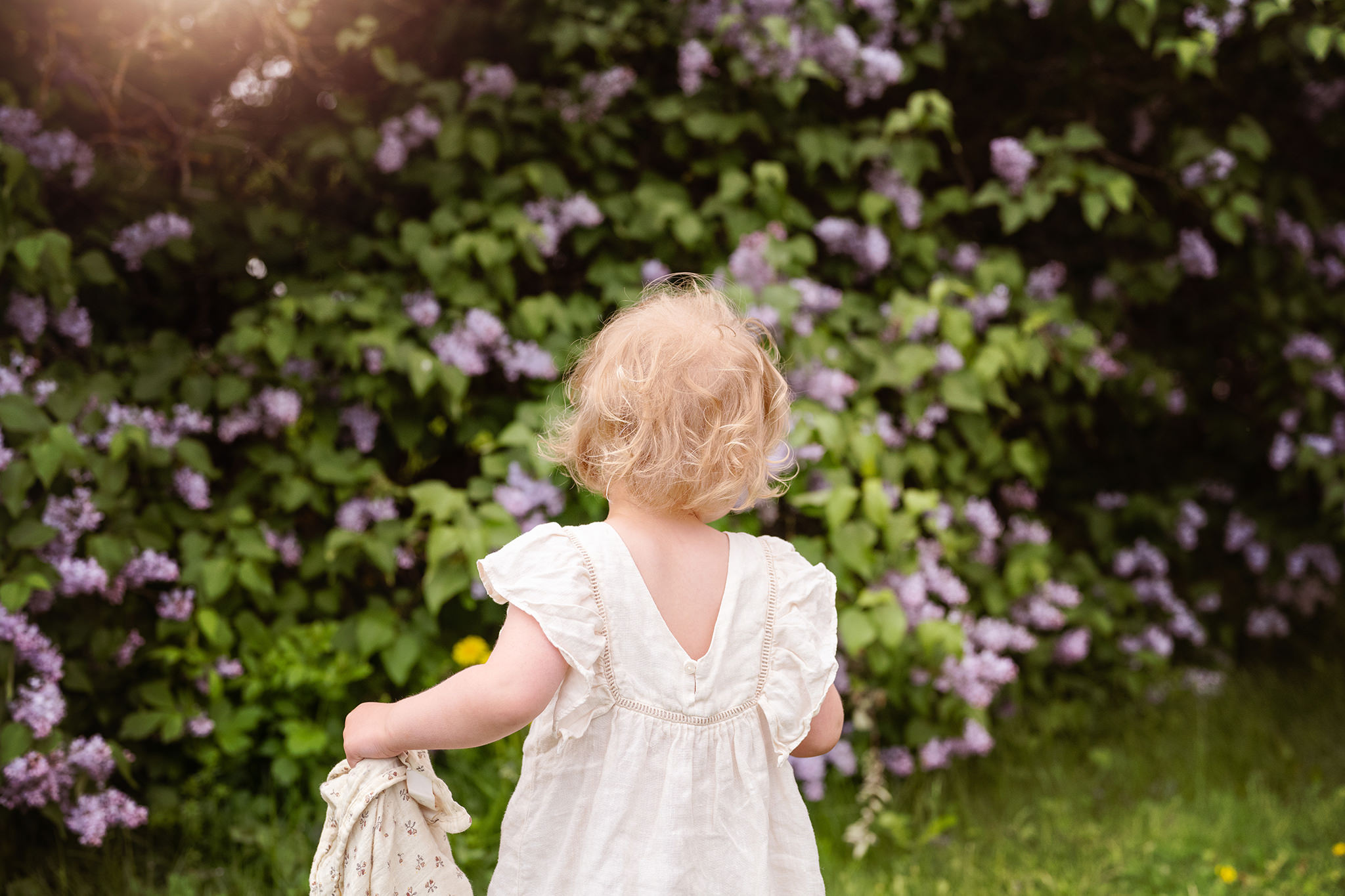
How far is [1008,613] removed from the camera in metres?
3.16

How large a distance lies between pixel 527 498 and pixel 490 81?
1.14 meters

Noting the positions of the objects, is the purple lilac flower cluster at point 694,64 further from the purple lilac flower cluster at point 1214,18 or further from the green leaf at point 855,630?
the green leaf at point 855,630

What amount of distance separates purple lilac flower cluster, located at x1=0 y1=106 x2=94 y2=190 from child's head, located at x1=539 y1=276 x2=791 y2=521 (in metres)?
1.86

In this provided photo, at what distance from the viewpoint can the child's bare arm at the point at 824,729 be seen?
151cm

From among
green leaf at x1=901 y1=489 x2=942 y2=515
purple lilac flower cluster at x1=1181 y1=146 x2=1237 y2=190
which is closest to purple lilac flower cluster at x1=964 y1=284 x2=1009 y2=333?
green leaf at x1=901 y1=489 x2=942 y2=515

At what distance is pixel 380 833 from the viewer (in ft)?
4.27

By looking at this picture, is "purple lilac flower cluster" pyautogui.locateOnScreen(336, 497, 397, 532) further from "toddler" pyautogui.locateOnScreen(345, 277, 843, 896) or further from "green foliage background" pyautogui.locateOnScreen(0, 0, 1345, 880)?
"toddler" pyautogui.locateOnScreen(345, 277, 843, 896)

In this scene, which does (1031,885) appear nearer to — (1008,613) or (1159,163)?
(1008,613)

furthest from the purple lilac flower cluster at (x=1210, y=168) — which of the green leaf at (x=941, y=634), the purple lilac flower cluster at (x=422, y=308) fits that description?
the purple lilac flower cluster at (x=422, y=308)

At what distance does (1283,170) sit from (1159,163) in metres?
0.40

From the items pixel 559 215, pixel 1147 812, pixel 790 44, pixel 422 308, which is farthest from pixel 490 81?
pixel 1147 812

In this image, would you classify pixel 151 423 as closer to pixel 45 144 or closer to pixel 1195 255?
pixel 45 144

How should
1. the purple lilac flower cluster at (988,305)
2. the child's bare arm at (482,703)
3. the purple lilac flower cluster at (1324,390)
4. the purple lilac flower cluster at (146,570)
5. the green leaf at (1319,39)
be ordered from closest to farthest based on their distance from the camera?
the child's bare arm at (482,703)
the purple lilac flower cluster at (146,570)
the green leaf at (1319,39)
the purple lilac flower cluster at (988,305)
the purple lilac flower cluster at (1324,390)

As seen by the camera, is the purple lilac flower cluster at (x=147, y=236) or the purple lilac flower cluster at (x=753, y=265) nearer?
the purple lilac flower cluster at (x=147, y=236)
